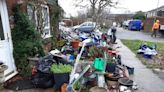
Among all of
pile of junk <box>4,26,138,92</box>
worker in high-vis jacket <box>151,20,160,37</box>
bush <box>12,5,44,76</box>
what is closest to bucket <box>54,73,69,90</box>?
pile of junk <box>4,26,138,92</box>

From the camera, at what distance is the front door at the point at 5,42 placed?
16.8 ft

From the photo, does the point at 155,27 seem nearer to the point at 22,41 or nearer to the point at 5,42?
the point at 22,41

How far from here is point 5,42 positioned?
5.26 metres

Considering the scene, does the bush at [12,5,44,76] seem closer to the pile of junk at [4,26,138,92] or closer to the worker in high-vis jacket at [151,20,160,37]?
the pile of junk at [4,26,138,92]

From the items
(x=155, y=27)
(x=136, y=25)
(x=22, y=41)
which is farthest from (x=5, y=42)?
(x=136, y=25)

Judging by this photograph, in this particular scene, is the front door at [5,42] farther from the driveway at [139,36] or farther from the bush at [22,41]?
the driveway at [139,36]

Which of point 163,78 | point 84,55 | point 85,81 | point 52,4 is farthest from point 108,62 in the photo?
point 52,4

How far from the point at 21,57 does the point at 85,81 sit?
2.20m

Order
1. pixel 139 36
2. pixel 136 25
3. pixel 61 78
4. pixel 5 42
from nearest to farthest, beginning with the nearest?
pixel 61 78
pixel 5 42
pixel 139 36
pixel 136 25

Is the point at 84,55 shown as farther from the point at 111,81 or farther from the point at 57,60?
the point at 111,81

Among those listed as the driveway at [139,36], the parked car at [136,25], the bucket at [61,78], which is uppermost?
the parked car at [136,25]

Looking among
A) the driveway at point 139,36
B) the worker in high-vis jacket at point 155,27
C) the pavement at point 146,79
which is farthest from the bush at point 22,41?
the worker in high-vis jacket at point 155,27

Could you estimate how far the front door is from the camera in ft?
16.8

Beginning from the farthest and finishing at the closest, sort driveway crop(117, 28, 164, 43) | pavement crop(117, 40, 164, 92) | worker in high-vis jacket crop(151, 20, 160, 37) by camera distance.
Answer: worker in high-vis jacket crop(151, 20, 160, 37), driveway crop(117, 28, 164, 43), pavement crop(117, 40, 164, 92)
